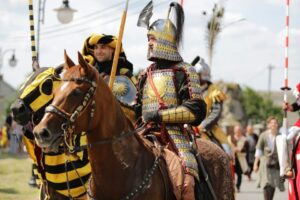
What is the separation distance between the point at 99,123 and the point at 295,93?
13.1 ft

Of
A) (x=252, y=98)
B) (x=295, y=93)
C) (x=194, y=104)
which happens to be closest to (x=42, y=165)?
(x=194, y=104)

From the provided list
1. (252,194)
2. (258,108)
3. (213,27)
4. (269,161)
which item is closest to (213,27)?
(213,27)

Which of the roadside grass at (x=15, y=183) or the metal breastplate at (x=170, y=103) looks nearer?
the metal breastplate at (x=170, y=103)

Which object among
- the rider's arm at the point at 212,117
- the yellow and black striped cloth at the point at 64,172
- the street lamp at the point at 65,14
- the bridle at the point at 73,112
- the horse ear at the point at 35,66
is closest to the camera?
the bridle at the point at 73,112

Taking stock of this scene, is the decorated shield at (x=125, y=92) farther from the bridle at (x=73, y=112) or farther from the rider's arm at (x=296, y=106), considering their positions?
the rider's arm at (x=296, y=106)

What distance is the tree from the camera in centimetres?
2288

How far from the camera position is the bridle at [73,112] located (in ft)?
18.9

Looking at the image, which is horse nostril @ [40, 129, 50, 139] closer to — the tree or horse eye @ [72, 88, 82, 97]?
horse eye @ [72, 88, 82, 97]

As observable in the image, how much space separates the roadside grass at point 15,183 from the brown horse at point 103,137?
916 centimetres

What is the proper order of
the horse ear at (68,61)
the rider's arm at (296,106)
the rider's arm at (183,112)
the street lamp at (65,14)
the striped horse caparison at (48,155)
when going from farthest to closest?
the street lamp at (65,14) → the rider's arm at (296,106) → the striped horse caparison at (48,155) → the rider's arm at (183,112) → the horse ear at (68,61)

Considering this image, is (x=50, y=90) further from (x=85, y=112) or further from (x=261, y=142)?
(x=261, y=142)

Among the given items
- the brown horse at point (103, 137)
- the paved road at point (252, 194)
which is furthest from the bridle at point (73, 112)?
the paved road at point (252, 194)

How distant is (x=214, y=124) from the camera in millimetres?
12797

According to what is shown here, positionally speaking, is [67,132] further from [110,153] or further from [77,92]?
[110,153]
